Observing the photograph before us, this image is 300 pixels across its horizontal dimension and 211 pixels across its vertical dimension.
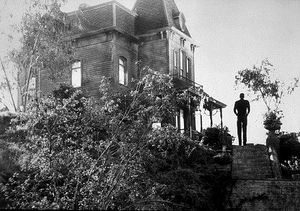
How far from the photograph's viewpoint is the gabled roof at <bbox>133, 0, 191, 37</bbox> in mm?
28797

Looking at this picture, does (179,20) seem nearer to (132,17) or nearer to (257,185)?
(132,17)

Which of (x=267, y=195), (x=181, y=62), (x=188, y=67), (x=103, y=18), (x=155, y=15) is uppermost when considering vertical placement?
(x=155, y=15)

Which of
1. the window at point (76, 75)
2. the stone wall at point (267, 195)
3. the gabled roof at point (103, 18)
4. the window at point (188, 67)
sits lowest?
the stone wall at point (267, 195)

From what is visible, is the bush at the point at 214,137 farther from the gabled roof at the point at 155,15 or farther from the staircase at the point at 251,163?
the gabled roof at the point at 155,15

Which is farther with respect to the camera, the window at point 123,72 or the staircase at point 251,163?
the window at point 123,72

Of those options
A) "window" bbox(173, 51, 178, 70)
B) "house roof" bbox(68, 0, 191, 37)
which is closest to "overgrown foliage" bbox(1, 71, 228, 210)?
"house roof" bbox(68, 0, 191, 37)

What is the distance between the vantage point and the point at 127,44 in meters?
28.1

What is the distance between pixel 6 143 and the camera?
51.5ft

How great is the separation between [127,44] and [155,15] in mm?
2827

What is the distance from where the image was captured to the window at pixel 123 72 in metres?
27.4

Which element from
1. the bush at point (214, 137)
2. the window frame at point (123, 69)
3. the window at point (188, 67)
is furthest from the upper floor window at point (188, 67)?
the bush at point (214, 137)

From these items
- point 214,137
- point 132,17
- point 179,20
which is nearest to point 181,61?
point 179,20

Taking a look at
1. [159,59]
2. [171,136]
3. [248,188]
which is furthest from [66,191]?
[159,59]

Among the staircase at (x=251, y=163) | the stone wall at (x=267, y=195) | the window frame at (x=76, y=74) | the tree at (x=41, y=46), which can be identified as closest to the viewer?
the stone wall at (x=267, y=195)
